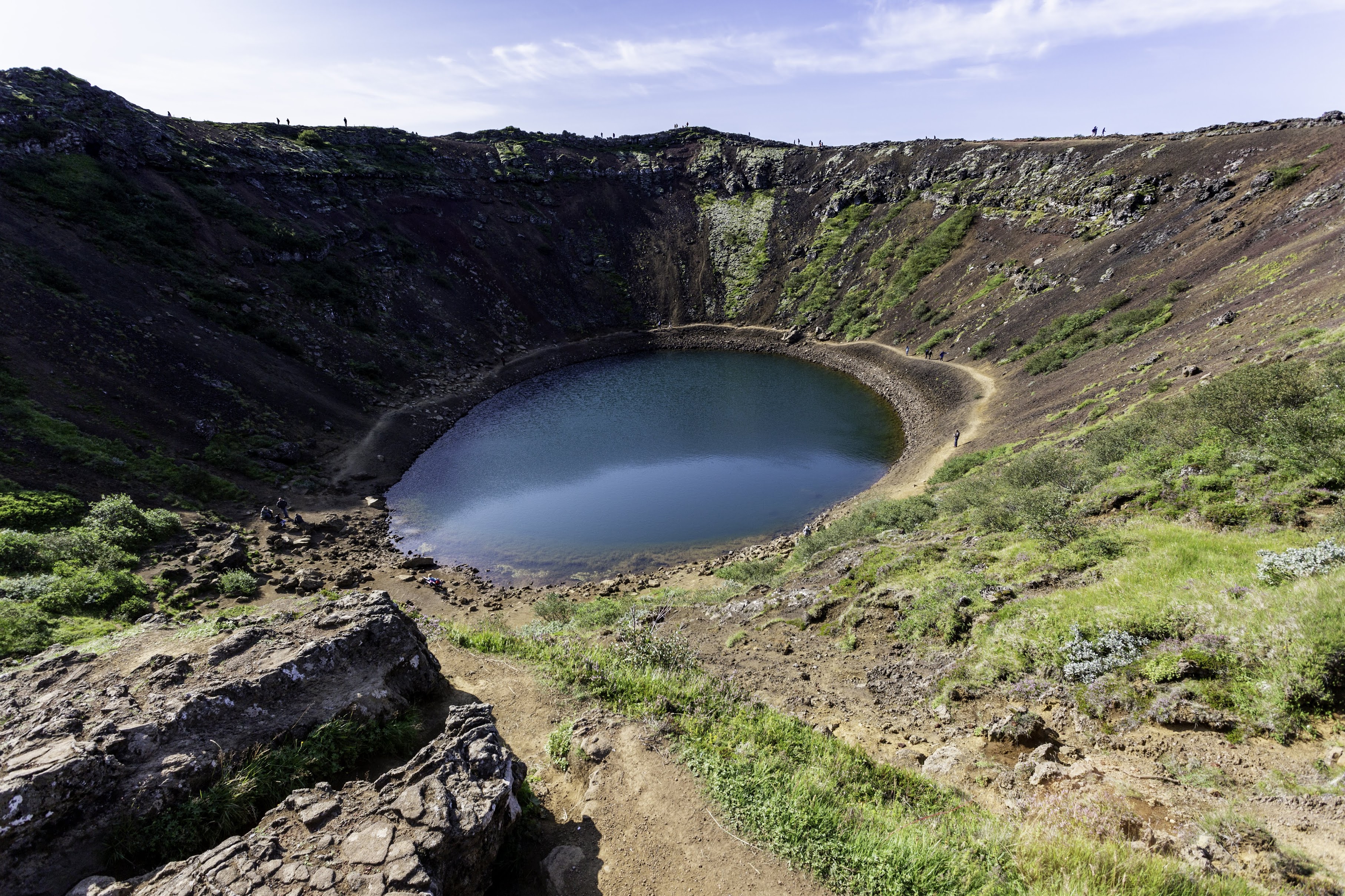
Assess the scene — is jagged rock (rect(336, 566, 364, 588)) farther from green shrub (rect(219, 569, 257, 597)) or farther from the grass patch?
the grass patch

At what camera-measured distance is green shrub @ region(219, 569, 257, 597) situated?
2044cm

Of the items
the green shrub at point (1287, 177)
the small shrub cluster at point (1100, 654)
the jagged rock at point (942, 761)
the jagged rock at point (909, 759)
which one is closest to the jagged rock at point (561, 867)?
the jagged rock at point (909, 759)

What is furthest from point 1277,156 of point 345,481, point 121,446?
point 121,446

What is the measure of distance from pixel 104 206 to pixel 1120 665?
63.5 m

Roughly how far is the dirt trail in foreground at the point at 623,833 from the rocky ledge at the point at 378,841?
835mm

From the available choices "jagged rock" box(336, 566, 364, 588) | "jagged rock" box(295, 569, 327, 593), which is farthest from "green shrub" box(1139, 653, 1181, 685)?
"jagged rock" box(336, 566, 364, 588)

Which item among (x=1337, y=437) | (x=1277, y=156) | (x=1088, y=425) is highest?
(x=1277, y=156)

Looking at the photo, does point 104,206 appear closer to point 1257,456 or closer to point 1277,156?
point 1257,456

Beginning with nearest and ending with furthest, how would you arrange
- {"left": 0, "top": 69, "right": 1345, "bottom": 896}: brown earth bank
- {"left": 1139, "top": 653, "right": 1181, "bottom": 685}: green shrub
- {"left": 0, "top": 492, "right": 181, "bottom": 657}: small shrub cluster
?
{"left": 0, "top": 69, "right": 1345, "bottom": 896}: brown earth bank
{"left": 1139, "top": 653, "right": 1181, "bottom": 685}: green shrub
{"left": 0, "top": 492, "right": 181, "bottom": 657}: small shrub cluster

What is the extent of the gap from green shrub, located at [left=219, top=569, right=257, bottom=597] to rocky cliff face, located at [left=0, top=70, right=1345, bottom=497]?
1005 cm

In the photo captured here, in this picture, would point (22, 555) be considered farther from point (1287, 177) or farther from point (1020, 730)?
point (1287, 177)

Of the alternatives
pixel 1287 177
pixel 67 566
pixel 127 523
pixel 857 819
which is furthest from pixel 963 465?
pixel 127 523

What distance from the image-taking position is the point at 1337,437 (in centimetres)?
1153

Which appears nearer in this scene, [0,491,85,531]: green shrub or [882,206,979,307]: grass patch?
[0,491,85,531]: green shrub
